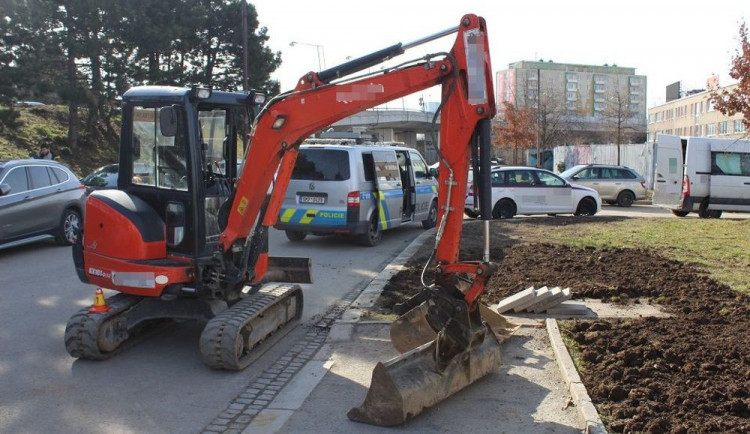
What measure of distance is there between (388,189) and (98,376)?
952 cm

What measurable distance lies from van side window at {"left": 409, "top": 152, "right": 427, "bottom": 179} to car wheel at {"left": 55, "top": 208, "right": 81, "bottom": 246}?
750 cm

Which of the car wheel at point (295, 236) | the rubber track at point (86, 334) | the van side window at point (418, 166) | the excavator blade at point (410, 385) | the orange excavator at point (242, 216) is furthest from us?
the van side window at point (418, 166)

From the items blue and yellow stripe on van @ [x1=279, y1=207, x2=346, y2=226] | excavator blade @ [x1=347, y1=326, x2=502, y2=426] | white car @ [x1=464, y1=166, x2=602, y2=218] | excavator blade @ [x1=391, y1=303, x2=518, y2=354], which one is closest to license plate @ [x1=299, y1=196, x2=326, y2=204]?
blue and yellow stripe on van @ [x1=279, y1=207, x2=346, y2=226]

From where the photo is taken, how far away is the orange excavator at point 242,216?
18.3ft

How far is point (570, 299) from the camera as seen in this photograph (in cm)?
868

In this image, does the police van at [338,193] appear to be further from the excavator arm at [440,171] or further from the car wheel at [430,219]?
the excavator arm at [440,171]

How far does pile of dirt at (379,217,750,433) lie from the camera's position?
4820 millimetres

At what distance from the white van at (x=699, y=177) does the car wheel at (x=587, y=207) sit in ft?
6.74

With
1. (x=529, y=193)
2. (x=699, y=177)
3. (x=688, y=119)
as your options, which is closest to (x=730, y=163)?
(x=699, y=177)

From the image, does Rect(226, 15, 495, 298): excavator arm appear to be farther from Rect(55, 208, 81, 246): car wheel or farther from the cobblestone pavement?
Rect(55, 208, 81, 246): car wheel

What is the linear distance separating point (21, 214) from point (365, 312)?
825 cm

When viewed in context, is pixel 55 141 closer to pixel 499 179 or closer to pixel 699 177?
pixel 499 179

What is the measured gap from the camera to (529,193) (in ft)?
67.1

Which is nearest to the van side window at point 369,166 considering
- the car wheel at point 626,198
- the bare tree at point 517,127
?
the car wheel at point 626,198
